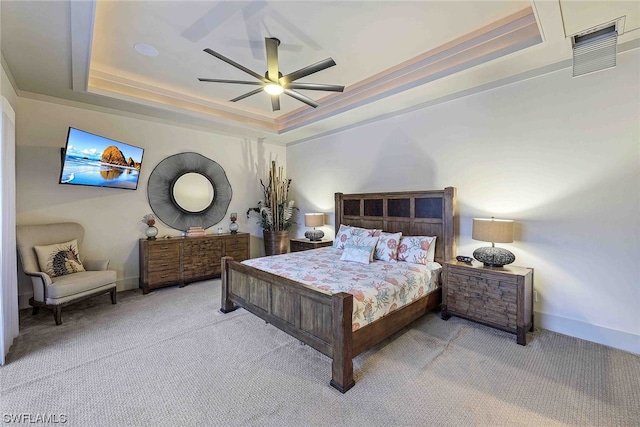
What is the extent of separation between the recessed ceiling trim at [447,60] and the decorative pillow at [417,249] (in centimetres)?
200

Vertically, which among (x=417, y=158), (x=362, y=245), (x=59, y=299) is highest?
(x=417, y=158)

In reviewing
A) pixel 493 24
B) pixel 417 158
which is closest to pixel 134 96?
pixel 417 158

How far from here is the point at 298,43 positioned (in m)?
2.96

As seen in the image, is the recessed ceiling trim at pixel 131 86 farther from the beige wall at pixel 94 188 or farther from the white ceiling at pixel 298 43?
the beige wall at pixel 94 188

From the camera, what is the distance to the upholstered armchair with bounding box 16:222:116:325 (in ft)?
10.3

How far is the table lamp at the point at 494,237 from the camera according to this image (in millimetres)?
2932

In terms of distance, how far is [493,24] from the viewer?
269 cm

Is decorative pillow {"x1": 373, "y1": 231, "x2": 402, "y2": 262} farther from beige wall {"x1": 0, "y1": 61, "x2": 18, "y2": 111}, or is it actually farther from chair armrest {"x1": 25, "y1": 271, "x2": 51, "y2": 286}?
beige wall {"x1": 0, "y1": 61, "x2": 18, "y2": 111}

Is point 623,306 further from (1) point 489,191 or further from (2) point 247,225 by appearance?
(2) point 247,225

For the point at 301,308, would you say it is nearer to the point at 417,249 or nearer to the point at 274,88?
the point at 417,249

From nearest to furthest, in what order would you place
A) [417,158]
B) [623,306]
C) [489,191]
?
[623,306]
[489,191]
[417,158]

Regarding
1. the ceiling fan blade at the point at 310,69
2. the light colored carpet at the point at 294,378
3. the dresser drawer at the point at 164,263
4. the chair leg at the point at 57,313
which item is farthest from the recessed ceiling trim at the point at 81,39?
the light colored carpet at the point at 294,378

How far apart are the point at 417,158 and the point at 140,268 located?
486cm

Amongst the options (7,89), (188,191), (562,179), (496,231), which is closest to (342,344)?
(496,231)
